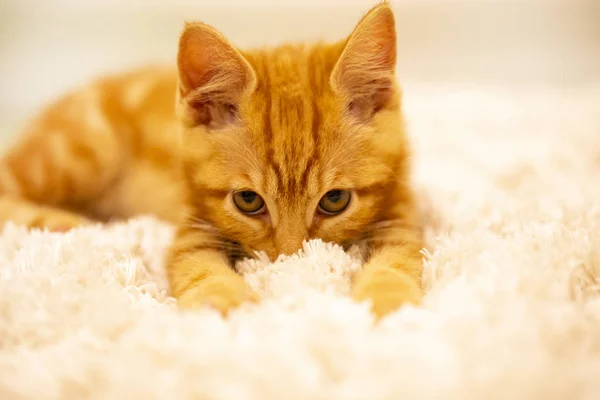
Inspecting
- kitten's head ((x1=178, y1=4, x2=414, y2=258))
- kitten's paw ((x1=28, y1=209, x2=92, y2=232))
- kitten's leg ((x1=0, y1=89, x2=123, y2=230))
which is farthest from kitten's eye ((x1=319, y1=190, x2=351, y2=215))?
kitten's leg ((x1=0, y1=89, x2=123, y2=230))

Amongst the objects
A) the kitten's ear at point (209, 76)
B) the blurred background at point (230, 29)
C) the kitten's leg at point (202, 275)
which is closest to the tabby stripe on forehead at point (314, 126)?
the kitten's ear at point (209, 76)

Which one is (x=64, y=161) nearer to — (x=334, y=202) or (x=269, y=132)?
(x=269, y=132)

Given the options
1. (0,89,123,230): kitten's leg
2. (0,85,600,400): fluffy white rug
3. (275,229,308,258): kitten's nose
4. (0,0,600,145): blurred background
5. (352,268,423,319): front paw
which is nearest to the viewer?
(0,85,600,400): fluffy white rug

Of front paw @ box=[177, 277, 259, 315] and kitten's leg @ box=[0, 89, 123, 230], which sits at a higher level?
kitten's leg @ box=[0, 89, 123, 230]

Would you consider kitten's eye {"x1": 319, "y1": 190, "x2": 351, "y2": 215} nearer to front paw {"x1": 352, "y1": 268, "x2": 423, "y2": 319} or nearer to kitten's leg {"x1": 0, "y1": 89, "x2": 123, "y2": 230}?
front paw {"x1": 352, "y1": 268, "x2": 423, "y2": 319}

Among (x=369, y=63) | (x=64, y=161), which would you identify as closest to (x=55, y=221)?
(x=64, y=161)

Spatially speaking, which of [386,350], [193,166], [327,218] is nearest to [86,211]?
[193,166]
